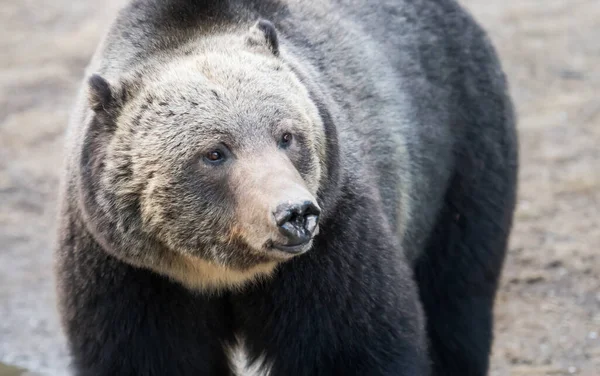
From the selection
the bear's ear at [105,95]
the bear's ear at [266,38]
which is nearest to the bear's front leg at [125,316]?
the bear's ear at [105,95]

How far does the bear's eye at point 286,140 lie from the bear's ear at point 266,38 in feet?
1.78

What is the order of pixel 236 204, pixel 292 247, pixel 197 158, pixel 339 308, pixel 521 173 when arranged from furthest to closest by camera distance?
pixel 521 173
pixel 339 308
pixel 197 158
pixel 236 204
pixel 292 247

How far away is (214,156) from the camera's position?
15.7 ft

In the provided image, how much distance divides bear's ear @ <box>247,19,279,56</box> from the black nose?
1109mm

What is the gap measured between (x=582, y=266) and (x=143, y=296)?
4581mm

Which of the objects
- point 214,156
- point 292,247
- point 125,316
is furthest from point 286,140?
point 125,316

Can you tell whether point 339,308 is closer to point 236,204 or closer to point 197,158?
point 236,204

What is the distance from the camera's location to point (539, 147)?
419 inches

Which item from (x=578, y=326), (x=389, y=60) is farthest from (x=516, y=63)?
(x=389, y=60)

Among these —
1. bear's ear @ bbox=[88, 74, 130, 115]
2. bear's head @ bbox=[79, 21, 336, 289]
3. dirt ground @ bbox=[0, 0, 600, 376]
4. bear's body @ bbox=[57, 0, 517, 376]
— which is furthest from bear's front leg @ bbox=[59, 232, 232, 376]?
dirt ground @ bbox=[0, 0, 600, 376]

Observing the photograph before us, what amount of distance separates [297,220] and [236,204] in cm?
43

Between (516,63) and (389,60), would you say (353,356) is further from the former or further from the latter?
(516,63)

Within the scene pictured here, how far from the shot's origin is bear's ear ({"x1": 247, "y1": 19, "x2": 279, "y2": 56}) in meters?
5.16

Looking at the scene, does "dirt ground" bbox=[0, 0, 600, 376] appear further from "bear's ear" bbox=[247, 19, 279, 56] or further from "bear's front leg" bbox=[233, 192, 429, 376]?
"bear's ear" bbox=[247, 19, 279, 56]
